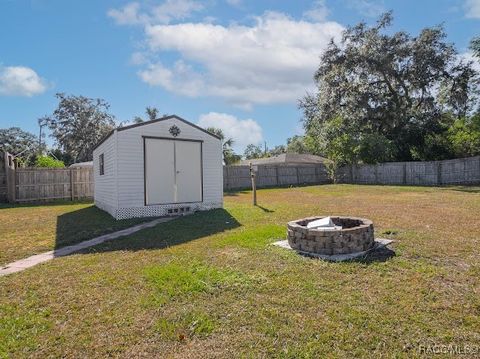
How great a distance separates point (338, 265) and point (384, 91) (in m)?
24.4

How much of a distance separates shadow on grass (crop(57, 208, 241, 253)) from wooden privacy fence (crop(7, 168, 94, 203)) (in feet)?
23.6

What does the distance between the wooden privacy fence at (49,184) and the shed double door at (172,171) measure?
8.85 m

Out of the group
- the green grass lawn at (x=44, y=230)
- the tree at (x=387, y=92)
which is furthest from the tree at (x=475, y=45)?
the green grass lawn at (x=44, y=230)

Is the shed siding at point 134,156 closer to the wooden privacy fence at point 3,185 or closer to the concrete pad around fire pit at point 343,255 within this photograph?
the concrete pad around fire pit at point 343,255

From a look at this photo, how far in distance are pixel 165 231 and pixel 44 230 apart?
10.4 feet

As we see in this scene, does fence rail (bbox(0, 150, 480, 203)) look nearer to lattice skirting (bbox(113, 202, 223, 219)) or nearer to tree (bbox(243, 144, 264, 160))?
lattice skirting (bbox(113, 202, 223, 219))

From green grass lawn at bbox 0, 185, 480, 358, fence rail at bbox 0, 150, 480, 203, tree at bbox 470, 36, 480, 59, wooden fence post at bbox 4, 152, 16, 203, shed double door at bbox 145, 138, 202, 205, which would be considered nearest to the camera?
green grass lawn at bbox 0, 185, 480, 358

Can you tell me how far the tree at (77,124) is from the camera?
36281mm

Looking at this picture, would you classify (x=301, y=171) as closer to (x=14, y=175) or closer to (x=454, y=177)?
(x=454, y=177)

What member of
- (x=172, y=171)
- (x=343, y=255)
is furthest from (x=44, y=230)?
(x=343, y=255)

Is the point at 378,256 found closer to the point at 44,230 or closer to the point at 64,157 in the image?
the point at 44,230

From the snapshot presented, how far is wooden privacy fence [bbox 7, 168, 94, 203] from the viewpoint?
15.7 meters

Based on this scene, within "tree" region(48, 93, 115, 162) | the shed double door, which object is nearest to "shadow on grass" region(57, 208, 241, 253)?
the shed double door

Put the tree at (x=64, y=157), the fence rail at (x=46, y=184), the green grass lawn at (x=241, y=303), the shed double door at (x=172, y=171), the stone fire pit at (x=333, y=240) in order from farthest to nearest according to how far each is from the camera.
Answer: the tree at (x=64, y=157)
the fence rail at (x=46, y=184)
the shed double door at (x=172, y=171)
the stone fire pit at (x=333, y=240)
the green grass lawn at (x=241, y=303)
